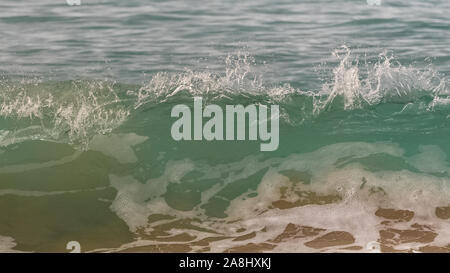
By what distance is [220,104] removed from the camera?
6.42 meters

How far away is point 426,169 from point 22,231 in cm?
428

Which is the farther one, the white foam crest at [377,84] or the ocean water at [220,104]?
the white foam crest at [377,84]

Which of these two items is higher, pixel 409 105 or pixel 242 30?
pixel 242 30

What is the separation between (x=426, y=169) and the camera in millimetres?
6773

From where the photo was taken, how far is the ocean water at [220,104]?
600 centimetres

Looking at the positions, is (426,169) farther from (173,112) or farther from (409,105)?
(173,112)

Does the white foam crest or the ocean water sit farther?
the white foam crest

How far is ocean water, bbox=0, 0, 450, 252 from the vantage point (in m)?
6.00

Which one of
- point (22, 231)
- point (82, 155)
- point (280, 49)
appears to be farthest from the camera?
point (82, 155)

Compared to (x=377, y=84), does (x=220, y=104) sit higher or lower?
lower

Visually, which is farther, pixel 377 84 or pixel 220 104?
pixel 377 84
